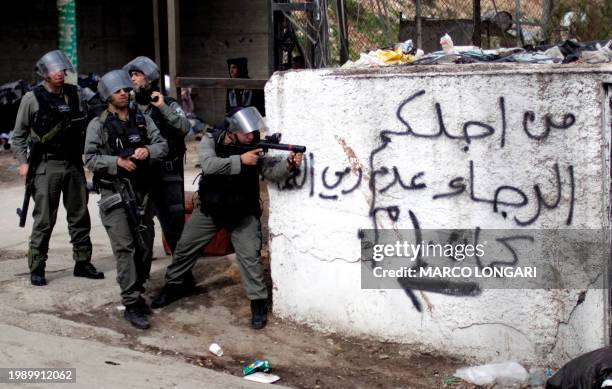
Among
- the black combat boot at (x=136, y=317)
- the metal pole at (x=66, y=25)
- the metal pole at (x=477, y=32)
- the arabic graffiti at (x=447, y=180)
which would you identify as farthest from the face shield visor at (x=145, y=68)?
the metal pole at (x=66, y=25)

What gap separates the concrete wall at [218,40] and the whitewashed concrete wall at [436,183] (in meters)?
10.9

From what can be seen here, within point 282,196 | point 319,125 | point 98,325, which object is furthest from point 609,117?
point 98,325

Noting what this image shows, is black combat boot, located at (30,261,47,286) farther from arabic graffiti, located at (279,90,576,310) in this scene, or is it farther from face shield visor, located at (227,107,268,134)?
arabic graffiti, located at (279,90,576,310)

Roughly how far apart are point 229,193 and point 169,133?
94 cm

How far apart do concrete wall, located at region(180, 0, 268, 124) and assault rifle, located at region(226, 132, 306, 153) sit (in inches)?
425

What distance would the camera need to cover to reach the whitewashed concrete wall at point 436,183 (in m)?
5.05

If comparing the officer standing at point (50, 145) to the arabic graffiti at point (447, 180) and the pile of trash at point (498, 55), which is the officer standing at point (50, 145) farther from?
the pile of trash at point (498, 55)

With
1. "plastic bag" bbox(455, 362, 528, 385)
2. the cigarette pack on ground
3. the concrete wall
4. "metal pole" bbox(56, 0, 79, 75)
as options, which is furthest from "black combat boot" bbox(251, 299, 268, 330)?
the concrete wall

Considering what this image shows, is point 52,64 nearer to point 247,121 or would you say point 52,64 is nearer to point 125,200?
point 125,200

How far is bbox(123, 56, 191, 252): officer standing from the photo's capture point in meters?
6.31

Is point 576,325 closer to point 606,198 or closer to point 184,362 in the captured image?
point 606,198

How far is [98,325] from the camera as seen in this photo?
19.2 ft

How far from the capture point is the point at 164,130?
6391 millimetres

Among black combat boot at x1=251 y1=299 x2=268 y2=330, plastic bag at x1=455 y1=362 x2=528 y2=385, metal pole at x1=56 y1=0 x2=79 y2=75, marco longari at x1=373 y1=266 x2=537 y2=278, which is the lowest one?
plastic bag at x1=455 y1=362 x2=528 y2=385
